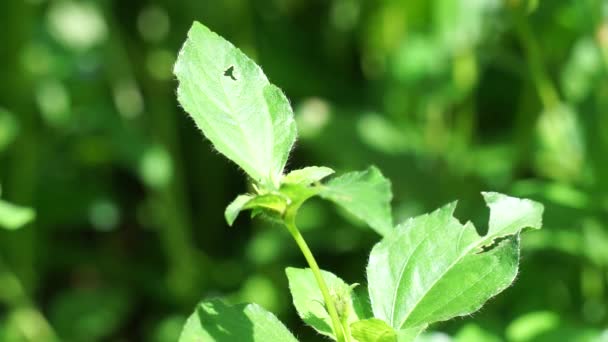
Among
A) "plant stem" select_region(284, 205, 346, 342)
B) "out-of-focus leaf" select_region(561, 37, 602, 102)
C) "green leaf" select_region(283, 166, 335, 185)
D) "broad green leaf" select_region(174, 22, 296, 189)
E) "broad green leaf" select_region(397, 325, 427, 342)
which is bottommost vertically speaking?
"out-of-focus leaf" select_region(561, 37, 602, 102)

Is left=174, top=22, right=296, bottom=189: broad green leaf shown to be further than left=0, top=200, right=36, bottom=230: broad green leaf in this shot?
No

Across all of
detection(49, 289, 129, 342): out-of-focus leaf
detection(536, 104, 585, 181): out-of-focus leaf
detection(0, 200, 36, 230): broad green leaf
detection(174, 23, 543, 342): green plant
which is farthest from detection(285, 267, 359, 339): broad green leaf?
detection(49, 289, 129, 342): out-of-focus leaf

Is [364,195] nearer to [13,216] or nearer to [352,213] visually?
[352,213]

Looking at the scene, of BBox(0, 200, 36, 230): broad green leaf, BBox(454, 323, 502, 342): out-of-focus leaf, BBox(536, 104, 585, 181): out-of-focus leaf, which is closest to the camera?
BBox(0, 200, 36, 230): broad green leaf

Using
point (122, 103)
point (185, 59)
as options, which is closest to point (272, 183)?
point (185, 59)

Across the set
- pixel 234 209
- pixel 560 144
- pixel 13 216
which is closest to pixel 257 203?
pixel 234 209

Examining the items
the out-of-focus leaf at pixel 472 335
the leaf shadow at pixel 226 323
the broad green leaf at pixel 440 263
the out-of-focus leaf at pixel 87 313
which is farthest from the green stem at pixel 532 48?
the out-of-focus leaf at pixel 87 313

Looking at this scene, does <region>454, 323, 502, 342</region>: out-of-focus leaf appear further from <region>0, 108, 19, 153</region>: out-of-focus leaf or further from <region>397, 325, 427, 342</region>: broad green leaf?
<region>0, 108, 19, 153</region>: out-of-focus leaf

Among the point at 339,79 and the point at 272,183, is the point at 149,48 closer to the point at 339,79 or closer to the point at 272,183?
the point at 339,79
